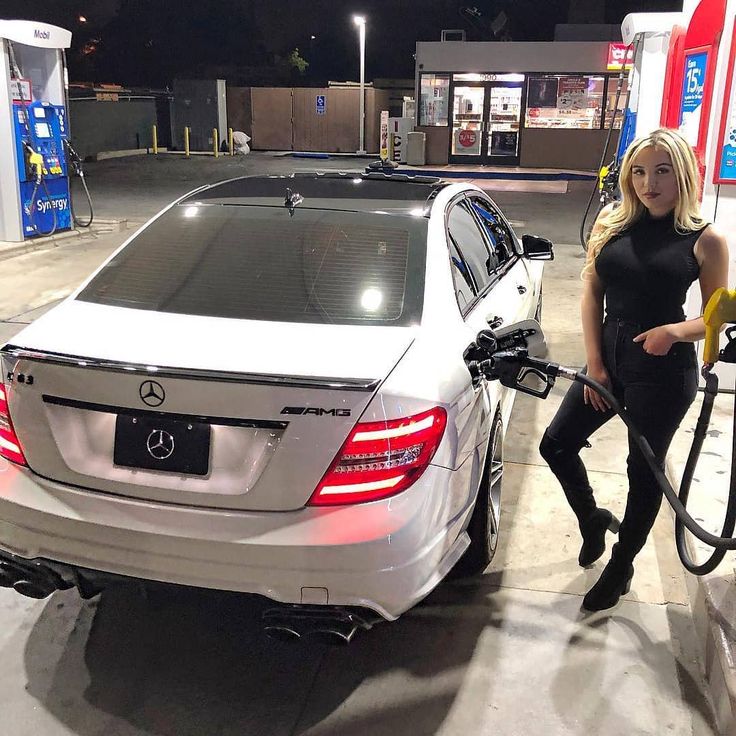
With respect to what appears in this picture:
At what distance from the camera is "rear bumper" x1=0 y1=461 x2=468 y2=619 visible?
2436 mm

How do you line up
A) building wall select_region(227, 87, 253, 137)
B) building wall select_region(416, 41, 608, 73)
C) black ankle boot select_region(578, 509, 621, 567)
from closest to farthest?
black ankle boot select_region(578, 509, 621, 567) < building wall select_region(416, 41, 608, 73) < building wall select_region(227, 87, 253, 137)

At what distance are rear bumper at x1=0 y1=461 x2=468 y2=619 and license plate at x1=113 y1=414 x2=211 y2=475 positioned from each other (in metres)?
0.12

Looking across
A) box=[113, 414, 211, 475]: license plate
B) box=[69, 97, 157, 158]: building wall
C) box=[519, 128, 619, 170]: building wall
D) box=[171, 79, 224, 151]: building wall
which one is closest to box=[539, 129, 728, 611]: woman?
box=[113, 414, 211, 475]: license plate

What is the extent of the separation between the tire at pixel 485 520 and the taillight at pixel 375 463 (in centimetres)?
85


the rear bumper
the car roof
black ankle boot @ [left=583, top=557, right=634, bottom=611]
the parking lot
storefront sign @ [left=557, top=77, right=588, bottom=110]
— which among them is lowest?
the parking lot

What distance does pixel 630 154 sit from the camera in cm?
302

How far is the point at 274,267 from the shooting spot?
3236mm

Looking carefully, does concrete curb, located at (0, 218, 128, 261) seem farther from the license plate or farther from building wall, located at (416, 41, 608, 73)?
building wall, located at (416, 41, 608, 73)

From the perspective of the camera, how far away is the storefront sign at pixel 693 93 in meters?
5.63

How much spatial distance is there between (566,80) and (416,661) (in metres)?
24.0

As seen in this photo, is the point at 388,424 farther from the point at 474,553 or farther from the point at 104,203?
the point at 104,203

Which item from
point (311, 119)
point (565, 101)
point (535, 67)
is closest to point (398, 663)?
point (535, 67)

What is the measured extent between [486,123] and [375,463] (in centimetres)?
2400

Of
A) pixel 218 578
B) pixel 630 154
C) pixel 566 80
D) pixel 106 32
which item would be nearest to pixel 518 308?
pixel 630 154
